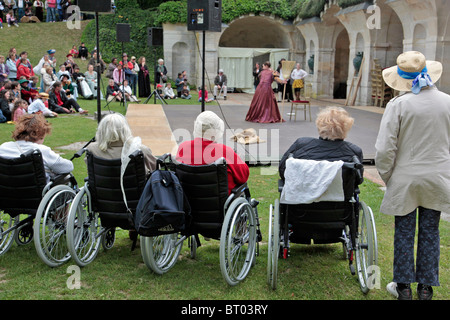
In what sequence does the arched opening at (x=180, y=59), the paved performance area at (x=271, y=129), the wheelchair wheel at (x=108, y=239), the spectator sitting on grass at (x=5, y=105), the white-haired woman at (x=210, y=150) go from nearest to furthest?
1. the white-haired woman at (x=210, y=150)
2. the wheelchair wheel at (x=108, y=239)
3. the paved performance area at (x=271, y=129)
4. the spectator sitting on grass at (x=5, y=105)
5. the arched opening at (x=180, y=59)

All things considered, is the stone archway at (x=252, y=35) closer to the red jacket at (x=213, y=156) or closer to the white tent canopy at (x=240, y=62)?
the white tent canopy at (x=240, y=62)

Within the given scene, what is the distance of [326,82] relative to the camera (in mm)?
20984

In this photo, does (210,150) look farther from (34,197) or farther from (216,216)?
(34,197)

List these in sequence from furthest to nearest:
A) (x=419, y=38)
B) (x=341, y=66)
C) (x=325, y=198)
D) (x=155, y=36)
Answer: (x=341, y=66), (x=155, y=36), (x=419, y=38), (x=325, y=198)

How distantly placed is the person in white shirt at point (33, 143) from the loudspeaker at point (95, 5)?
459cm

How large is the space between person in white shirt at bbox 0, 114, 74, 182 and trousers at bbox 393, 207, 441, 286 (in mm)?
2566

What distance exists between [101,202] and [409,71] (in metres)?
2.23

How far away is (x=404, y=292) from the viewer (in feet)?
10.6

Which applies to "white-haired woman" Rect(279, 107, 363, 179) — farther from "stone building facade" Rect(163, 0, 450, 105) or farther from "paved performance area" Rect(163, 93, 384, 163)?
"stone building facade" Rect(163, 0, 450, 105)

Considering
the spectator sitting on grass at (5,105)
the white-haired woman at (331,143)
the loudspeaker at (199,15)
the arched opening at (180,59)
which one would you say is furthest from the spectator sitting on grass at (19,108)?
the arched opening at (180,59)

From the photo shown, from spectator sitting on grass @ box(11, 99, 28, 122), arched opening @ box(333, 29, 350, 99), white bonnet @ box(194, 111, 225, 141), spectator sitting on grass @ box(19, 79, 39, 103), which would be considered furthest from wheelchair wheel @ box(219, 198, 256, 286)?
arched opening @ box(333, 29, 350, 99)

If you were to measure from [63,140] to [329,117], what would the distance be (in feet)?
23.8

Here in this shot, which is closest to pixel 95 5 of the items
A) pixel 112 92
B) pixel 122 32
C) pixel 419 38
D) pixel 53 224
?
pixel 53 224

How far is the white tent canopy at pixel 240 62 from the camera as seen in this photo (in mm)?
24219
